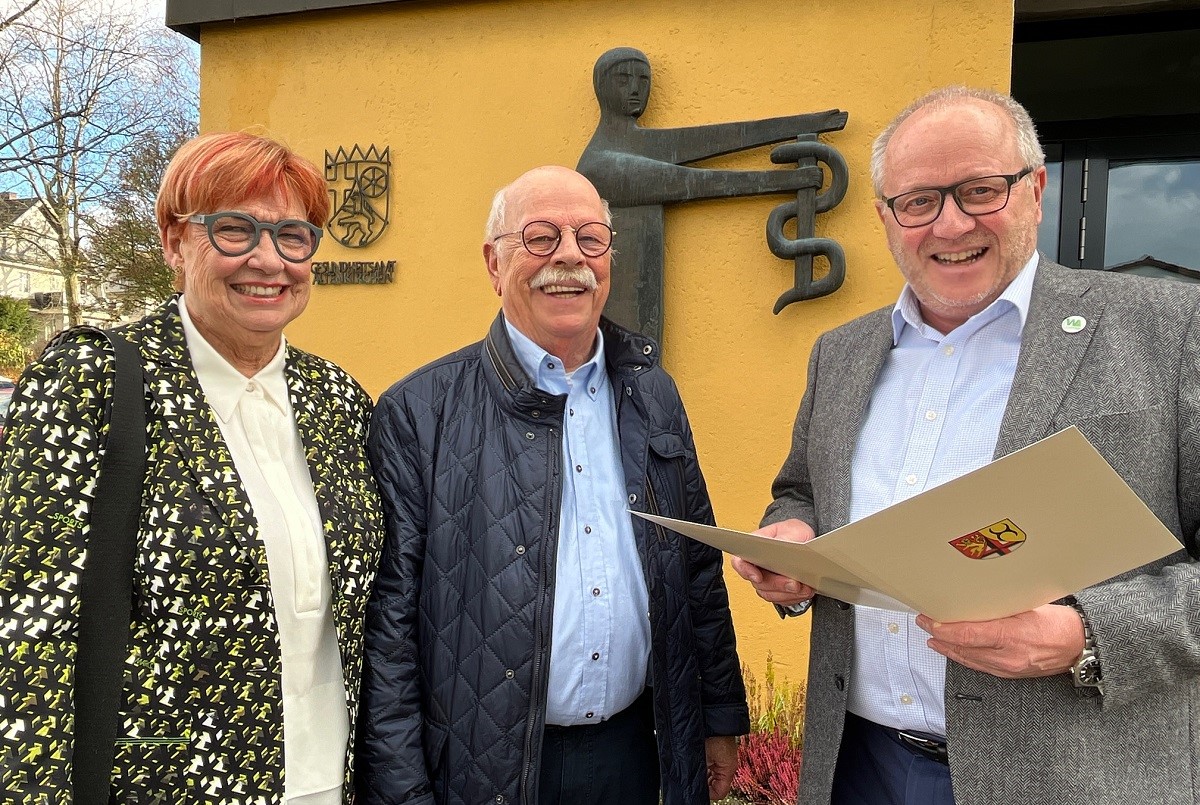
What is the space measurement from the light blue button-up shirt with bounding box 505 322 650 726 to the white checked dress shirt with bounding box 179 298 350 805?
19.1 inches

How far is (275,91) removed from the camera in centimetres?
468

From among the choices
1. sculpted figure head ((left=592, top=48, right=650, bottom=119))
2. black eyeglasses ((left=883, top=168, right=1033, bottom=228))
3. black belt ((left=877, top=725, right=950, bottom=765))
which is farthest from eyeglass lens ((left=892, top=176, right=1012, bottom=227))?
sculpted figure head ((left=592, top=48, right=650, bottom=119))

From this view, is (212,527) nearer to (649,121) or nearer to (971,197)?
(971,197)

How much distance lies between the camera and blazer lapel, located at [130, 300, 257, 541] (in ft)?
5.23

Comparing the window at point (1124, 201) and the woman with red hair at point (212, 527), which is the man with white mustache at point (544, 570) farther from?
the window at point (1124, 201)

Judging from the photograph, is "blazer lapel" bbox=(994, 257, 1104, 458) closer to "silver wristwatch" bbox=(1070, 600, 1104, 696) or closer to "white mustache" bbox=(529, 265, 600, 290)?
"silver wristwatch" bbox=(1070, 600, 1104, 696)

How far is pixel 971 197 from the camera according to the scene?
5.54 feet

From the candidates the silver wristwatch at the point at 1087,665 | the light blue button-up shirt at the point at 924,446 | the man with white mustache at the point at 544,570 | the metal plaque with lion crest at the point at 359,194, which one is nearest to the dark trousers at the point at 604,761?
the man with white mustache at the point at 544,570

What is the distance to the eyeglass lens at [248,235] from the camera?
172cm

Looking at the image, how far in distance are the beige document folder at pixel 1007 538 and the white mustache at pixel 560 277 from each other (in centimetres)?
97

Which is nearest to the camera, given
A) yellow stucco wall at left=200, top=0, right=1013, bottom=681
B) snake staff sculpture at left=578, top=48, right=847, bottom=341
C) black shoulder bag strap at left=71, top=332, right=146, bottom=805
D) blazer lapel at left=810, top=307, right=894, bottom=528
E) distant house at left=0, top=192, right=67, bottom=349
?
black shoulder bag strap at left=71, top=332, right=146, bottom=805

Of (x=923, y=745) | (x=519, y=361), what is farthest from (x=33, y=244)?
(x=923, y=745)

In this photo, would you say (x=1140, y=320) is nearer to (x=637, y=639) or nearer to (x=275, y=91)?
(x=637, y=639)

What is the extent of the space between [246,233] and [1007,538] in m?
1.54
